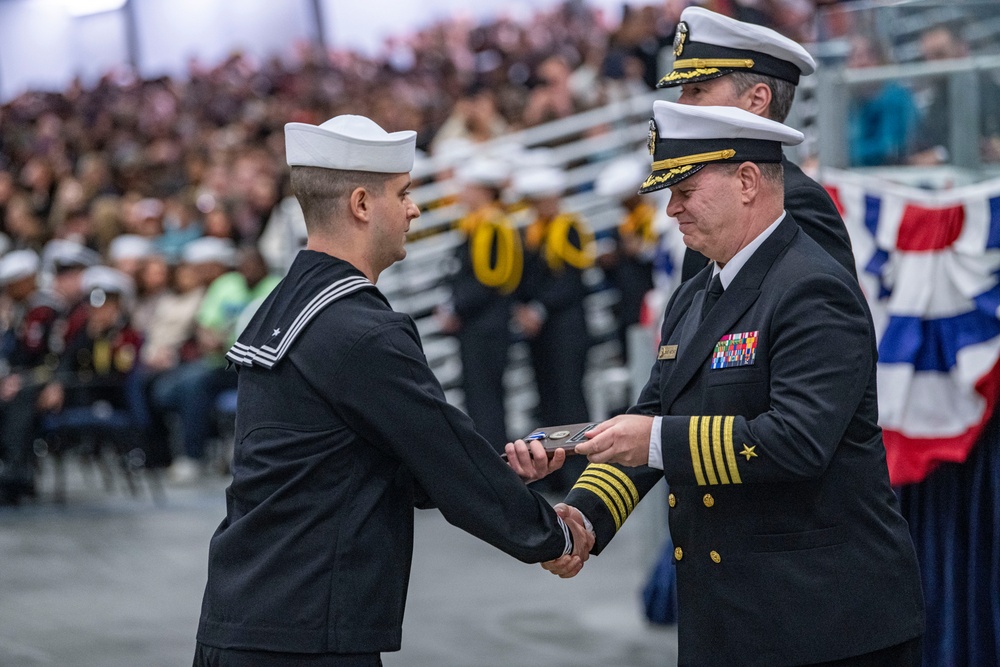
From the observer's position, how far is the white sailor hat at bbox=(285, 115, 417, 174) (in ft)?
9.06

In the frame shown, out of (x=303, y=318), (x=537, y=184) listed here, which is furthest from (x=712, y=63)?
(x=537, y=184)

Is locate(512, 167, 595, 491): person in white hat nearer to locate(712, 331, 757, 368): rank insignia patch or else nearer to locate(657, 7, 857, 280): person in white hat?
locate(657, 7, 857, 280): person in white hat

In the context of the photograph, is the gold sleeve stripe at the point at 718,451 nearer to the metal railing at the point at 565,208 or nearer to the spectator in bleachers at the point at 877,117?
the spectator in bleachers at the point at 877,117

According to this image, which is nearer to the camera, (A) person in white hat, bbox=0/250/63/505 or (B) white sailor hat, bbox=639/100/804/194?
(B) white sailor hat, bbox=639/100/804/194

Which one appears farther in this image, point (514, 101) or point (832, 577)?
point (514, 101)

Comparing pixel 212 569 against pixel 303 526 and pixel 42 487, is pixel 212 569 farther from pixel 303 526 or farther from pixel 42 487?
pixel 42 487

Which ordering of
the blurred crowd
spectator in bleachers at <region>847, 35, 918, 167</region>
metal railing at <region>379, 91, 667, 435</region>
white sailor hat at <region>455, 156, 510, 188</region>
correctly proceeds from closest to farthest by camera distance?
spectator in bleachers at <region>847, 35, 918, 167</region>
white sailor hat at <region>455, 156, 510, 188</region>
the blurred crowd
metal railing at <region>379, 91, 667, 435</region>

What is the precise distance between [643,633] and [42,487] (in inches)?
252

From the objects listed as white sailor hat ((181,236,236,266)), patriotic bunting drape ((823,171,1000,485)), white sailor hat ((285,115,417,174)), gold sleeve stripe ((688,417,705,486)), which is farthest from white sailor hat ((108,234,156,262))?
gold sleeve stripe ((688,417,705,486))

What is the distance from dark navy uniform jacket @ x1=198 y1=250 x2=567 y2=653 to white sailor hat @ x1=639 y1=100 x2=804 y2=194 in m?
0.62

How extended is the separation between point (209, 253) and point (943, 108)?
7104 mm

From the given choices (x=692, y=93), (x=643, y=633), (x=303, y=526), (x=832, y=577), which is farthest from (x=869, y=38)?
(x=303, y=526)

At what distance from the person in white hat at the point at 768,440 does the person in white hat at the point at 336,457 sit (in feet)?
1.06

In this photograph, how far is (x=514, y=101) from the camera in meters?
12.5
